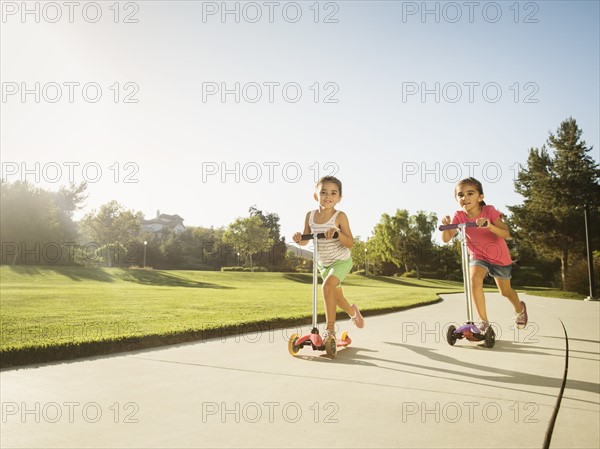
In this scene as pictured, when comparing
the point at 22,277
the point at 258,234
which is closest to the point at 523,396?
the point at 22,277

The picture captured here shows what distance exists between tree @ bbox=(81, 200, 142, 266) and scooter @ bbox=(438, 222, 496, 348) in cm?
5454

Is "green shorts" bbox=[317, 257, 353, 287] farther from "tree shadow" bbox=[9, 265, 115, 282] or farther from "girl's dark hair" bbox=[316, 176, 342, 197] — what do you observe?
"tree shadow" bbox=[9, 265, 115, 282]

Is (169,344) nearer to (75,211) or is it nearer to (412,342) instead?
(412,342)

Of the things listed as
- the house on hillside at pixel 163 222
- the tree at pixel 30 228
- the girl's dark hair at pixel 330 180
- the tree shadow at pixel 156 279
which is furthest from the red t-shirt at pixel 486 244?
the house on hillside at pixel 163 222

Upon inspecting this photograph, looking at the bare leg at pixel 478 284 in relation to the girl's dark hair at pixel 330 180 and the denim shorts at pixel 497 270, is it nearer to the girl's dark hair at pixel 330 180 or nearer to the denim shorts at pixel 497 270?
the denim shorts at pixel 497 270

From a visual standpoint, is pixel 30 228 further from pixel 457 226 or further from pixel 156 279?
pixel 457 226

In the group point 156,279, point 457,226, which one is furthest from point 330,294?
point 156,279

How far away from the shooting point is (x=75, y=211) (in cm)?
5322

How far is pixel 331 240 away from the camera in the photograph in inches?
145

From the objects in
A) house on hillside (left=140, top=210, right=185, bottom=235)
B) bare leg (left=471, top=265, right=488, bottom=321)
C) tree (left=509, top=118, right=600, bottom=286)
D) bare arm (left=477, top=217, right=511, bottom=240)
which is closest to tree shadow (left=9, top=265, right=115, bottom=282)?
tree (left=509, top=118, right=600, bottom=286)

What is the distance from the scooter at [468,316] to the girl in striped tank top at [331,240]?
79 cm

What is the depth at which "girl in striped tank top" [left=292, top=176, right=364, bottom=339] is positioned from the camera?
3.44m

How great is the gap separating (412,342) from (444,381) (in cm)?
201

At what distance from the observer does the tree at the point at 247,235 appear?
5072 centimetres
